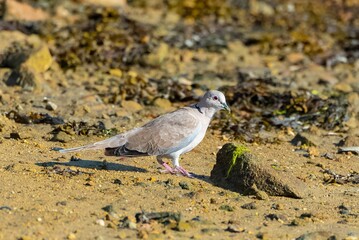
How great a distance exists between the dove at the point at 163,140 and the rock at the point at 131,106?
2.60 m

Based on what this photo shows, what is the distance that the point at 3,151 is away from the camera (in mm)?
8328

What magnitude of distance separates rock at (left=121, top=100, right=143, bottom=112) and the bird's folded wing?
2667 millimetres

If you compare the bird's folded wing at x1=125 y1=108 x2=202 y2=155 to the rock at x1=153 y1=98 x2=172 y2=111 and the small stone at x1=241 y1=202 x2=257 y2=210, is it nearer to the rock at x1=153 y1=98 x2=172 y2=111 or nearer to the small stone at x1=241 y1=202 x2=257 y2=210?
the small stone at x1=241 y1=202 x2=257 y2=210

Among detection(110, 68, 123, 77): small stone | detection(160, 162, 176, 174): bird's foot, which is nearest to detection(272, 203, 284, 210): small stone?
detection(160, 162, 176, 174): bird's foot

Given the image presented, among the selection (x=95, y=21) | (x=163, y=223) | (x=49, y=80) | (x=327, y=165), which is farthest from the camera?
(x=95, y=21)

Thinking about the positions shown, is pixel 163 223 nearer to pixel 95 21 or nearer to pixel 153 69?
pixel 153 69

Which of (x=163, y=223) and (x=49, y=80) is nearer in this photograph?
(x=163, y=223)

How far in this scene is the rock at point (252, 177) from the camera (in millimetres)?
7348

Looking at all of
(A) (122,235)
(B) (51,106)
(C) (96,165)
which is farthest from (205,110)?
(B) (51,106)

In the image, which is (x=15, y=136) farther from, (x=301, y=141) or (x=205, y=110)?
(x=301, y=141)

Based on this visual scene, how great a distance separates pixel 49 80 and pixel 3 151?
3.35 m

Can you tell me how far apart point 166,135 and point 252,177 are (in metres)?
0.99

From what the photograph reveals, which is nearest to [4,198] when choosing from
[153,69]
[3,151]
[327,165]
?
[3,151]

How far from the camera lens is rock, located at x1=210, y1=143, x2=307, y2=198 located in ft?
24.1
